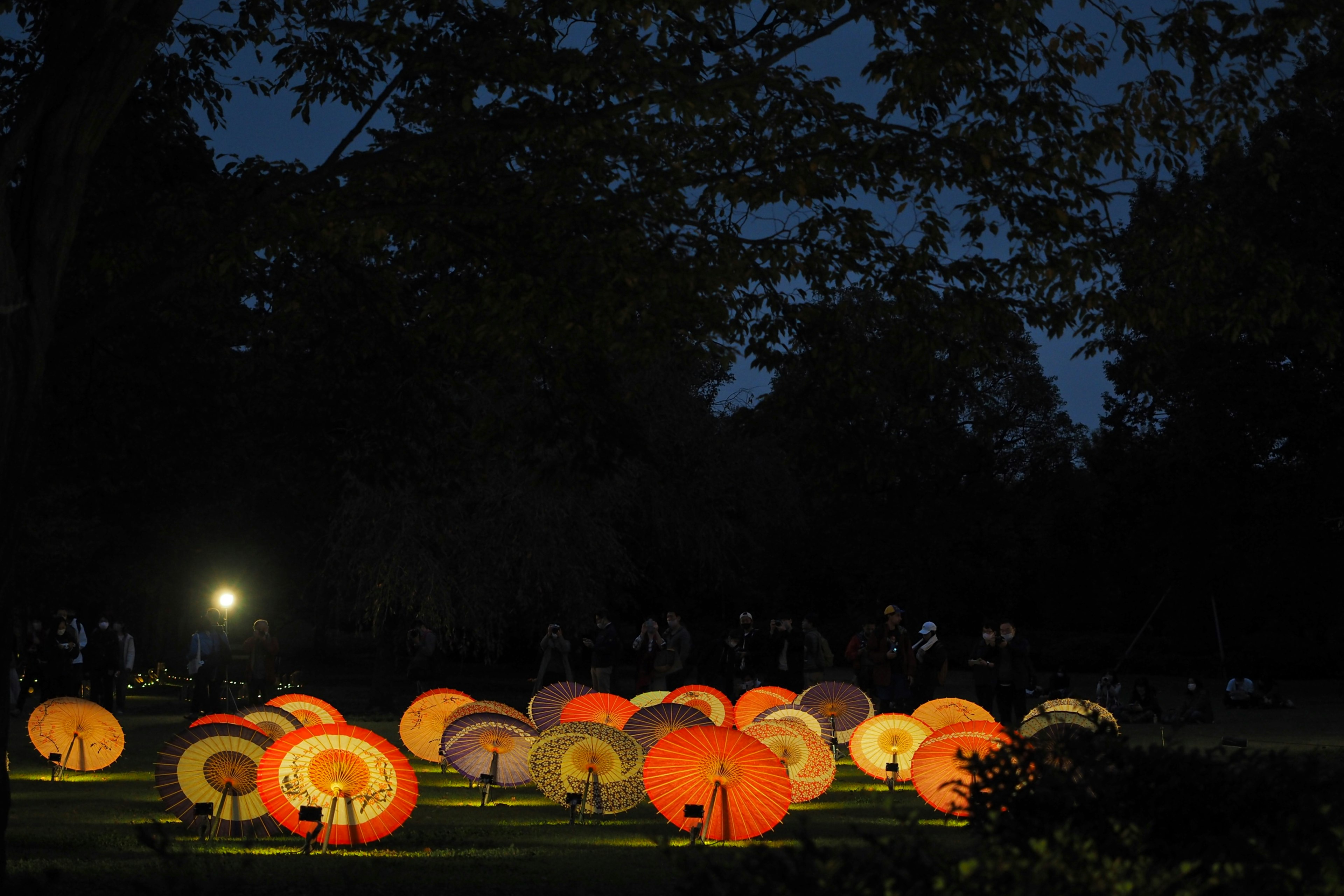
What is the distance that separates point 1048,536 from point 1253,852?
4712cm

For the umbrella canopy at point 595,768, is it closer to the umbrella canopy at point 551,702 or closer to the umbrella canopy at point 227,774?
the umbrella canopy at point 227,774

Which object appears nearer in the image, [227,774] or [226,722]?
[227,774]

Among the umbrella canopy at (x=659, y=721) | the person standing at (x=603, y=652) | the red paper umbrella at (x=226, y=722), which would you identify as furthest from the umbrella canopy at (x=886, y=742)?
the person standing at (x=603, y=652)

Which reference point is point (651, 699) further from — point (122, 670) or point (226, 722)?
point (122, 670)

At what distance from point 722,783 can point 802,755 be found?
2.59 meters

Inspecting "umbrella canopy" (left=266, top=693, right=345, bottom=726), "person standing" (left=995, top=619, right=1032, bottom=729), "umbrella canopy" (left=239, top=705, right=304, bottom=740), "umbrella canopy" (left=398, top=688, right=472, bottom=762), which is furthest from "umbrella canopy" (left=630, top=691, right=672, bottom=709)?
"person standing" (left=995, top=619, right=1032, bottom=729)

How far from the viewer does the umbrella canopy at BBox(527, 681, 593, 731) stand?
15680 mm

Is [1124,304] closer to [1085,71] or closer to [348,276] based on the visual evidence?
[1085,71]

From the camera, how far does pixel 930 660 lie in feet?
75.4

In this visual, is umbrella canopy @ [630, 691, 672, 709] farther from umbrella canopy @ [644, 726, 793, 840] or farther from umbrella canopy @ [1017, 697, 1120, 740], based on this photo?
umbrella canopy @ [644, 726, 793, 840]

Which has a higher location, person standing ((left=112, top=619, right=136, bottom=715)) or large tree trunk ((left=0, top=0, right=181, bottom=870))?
large tree trunk ((left=0, top=0, right=181, bottom=870))

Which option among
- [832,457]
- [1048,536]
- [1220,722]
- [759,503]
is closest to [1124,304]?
[832,457]

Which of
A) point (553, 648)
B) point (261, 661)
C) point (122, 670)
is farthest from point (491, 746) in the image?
point (122, 670)

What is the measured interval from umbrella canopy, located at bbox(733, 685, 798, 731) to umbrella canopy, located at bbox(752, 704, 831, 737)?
2.65ft
